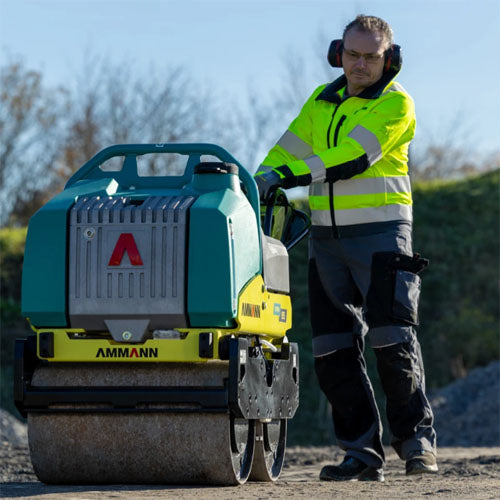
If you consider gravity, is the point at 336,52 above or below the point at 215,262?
above

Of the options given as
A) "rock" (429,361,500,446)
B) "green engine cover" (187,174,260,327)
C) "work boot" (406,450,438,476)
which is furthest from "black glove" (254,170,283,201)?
"rock" (429,361,500,446)

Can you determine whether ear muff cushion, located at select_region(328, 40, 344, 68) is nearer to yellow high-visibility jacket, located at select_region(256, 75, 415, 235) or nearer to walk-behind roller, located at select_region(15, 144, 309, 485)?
yellow high-visibility jacket, located at select_region(256, 75, 415, 235)

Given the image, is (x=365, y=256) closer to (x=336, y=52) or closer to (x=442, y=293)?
(x=336, y=52)

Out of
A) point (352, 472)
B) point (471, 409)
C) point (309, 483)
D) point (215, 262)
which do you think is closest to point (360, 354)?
point (352, 472)

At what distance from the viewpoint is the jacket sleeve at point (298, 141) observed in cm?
601

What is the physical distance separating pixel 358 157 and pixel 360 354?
3.37 feet

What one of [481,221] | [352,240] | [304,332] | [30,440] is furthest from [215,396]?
[481,221]

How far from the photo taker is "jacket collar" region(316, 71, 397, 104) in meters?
5.77

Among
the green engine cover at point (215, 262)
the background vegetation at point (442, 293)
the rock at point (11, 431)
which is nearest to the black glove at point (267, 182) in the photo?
the green engine cover at point (215, 262)

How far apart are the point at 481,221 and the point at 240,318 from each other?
9.12 metres

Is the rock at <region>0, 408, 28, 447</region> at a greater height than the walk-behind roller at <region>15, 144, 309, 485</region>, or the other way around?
the walk-behind roller at <region>15, 144, 309, 485</region>

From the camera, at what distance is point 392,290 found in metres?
Result: 5.60

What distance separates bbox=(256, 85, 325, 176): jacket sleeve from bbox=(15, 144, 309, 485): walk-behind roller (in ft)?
3.41

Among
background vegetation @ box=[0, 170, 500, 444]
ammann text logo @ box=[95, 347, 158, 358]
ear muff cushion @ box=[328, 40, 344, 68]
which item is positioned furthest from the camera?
background vegetation @ box=[0, 170, 500, 444]
